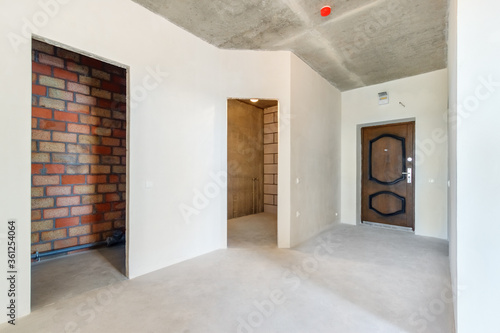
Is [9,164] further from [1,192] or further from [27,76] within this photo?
[27,76]

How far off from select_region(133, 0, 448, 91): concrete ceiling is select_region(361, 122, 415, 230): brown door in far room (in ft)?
4.42

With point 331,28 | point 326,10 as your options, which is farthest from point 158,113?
point 331,28

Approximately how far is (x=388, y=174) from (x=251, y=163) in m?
3.28

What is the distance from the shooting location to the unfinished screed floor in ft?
6.09

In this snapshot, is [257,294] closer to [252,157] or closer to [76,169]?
[76,169]

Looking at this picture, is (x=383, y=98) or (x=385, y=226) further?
(x=385, y=226)

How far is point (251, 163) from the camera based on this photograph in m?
6.66

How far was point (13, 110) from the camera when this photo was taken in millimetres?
1901

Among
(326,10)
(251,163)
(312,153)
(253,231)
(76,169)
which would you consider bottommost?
(253,231)

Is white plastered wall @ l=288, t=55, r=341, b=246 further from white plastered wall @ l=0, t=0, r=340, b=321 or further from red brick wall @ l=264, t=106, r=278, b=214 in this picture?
red brick wall @ l=264, t=106, r=278, b=214
